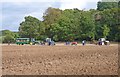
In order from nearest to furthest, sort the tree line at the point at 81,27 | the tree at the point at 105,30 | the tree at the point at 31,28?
1. the tree at the point at 105,30
2. the tree line at the point at 81,27
3. the tree at the point at 31,28

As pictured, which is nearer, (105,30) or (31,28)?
(105,30)

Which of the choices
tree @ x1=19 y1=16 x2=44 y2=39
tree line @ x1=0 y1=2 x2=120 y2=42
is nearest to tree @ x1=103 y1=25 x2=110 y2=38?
tree line @ x1=0 y1=2 x2=120 y2=42

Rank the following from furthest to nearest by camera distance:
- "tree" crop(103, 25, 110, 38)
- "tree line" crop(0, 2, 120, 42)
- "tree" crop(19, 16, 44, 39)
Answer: "tree" crop(19, 16, 44, 39)
"tree line" crop(0, 2, 120, 42)
"tree" crop(103, 25, 110, 38)

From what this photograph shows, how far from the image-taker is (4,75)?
1063 cm

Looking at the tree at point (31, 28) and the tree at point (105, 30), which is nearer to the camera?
the tree at point (105, 30)

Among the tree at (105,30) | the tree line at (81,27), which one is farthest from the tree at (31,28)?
the tree at (105,30)

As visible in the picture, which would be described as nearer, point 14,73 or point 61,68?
point 14,73

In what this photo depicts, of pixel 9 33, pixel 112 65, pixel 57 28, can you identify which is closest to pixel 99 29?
pixel 57 28

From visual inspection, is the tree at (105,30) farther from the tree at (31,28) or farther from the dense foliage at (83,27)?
the tree at (31,28)

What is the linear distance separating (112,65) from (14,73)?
3413 mm

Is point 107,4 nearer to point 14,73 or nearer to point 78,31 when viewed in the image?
point 78,31

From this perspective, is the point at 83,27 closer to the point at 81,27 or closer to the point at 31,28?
the point at 81,27

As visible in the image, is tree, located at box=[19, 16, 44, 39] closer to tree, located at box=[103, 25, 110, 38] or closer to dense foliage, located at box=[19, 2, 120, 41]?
dense foliage, located at box=[19, 2, 120, 41]

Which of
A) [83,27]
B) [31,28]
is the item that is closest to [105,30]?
[83,27]
